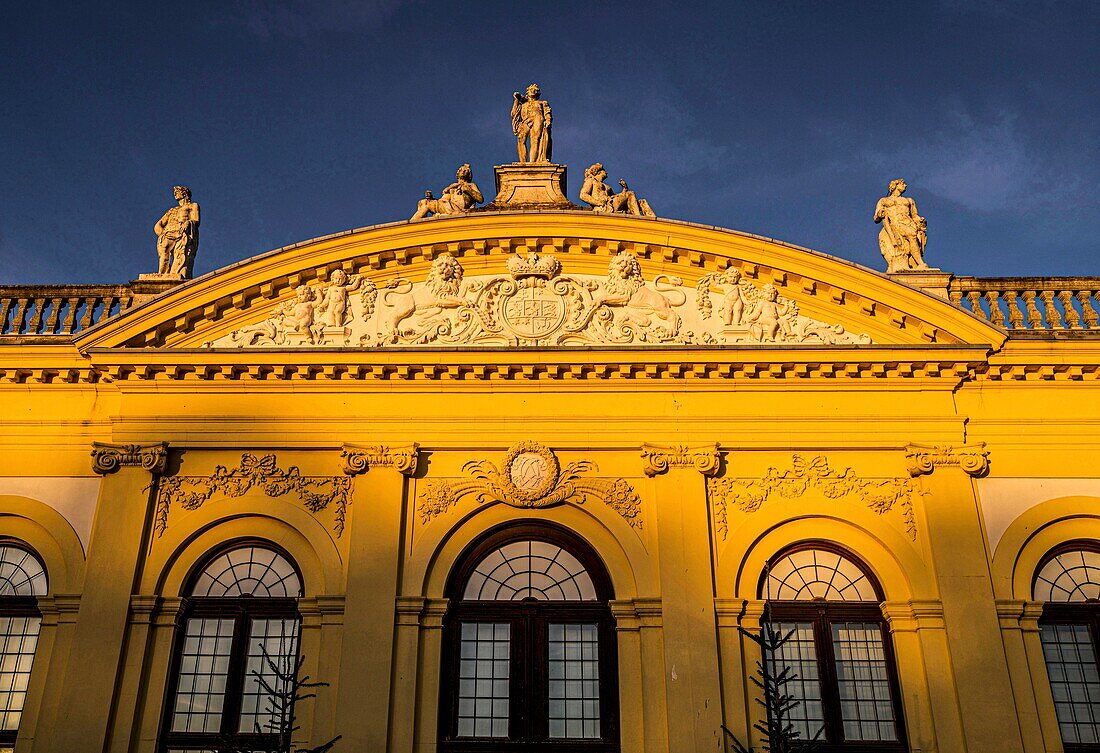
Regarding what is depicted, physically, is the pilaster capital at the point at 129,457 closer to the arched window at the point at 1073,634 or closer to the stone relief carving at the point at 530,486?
the stone relief carving at the point at 530,486

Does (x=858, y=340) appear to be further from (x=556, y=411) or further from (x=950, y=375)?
(x=556, y=411)

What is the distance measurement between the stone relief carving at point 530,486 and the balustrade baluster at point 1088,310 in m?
7.58

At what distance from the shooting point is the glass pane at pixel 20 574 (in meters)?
15.1

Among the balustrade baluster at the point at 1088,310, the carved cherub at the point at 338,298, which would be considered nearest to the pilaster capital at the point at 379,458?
the carved cherub at the point at 338,298

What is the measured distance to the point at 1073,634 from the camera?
14648mm

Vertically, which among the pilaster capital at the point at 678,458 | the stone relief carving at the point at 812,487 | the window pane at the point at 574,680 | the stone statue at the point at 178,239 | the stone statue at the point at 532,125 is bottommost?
the window pane at the point at 574,680

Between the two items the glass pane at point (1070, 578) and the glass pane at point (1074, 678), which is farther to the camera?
the glass pane at point (1070, 578)

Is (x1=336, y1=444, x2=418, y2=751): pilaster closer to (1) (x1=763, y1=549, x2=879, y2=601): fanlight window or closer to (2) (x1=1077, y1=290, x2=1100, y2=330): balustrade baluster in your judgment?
(1) (x1=763, y1=549, x2=879, y2=601): fanlight window

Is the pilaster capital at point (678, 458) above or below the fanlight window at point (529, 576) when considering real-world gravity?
above

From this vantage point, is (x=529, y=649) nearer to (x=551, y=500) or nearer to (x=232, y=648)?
(x=551, y=500)

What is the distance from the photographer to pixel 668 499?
15000mm

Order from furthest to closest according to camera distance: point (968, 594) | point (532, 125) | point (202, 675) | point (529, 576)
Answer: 1. point (532, 125)
2. point (529, 576)
3. point (202, 675)
4. point (968, 594)

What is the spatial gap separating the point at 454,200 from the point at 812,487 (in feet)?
24.5

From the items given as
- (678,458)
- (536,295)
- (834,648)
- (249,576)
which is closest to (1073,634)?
(834,648)
